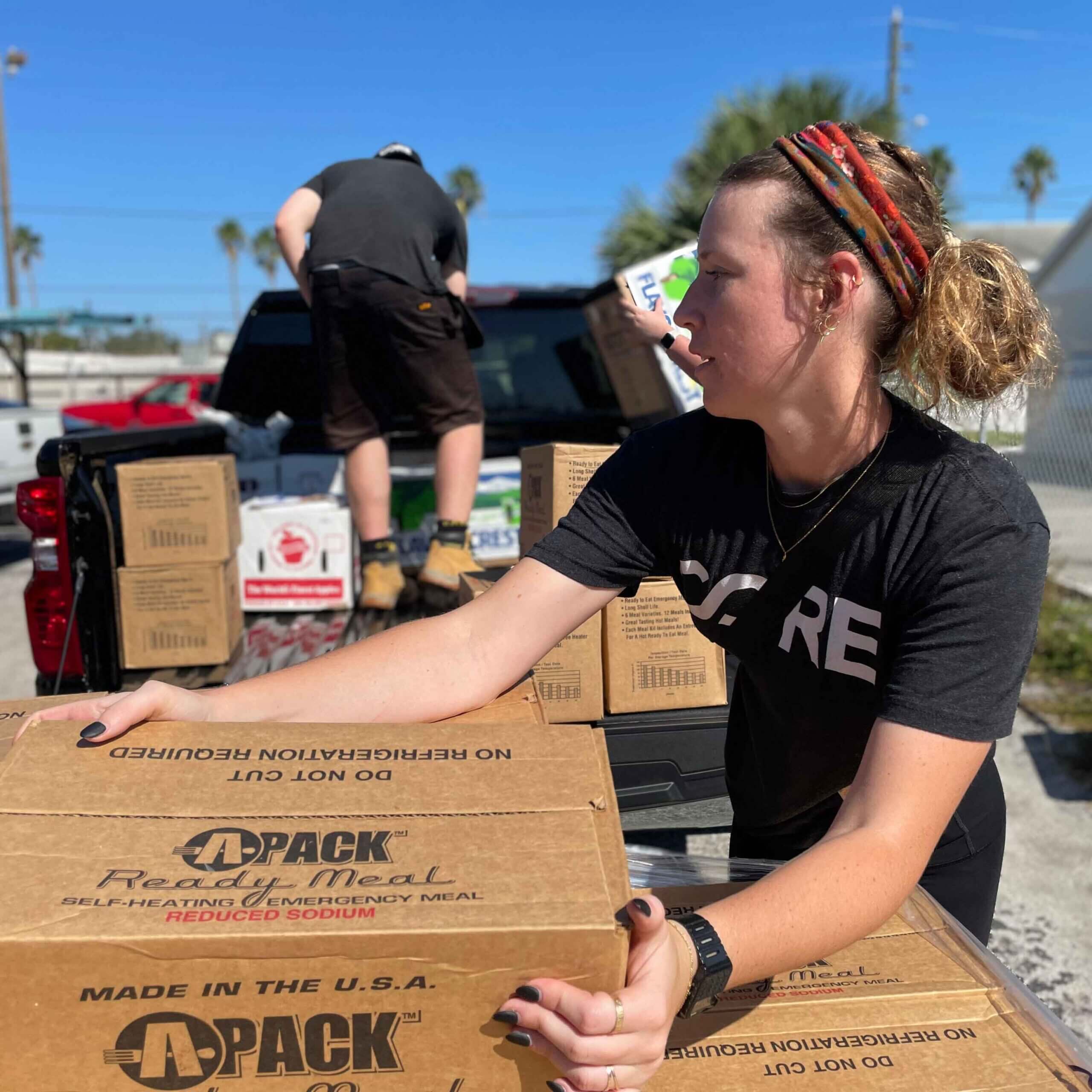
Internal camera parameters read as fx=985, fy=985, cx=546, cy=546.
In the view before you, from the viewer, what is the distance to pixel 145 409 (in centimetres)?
1738

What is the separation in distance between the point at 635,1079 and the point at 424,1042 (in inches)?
8.6

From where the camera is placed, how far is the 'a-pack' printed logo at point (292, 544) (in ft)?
11.7

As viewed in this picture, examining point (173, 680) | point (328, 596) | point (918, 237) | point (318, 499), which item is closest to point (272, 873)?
point (918, 237)

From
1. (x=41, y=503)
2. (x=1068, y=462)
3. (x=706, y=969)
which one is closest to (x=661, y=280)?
(x=41, y=503)

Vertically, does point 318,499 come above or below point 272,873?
below

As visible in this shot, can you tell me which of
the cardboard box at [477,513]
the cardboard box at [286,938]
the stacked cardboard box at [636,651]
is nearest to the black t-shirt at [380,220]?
the cardboard box at [477,513]

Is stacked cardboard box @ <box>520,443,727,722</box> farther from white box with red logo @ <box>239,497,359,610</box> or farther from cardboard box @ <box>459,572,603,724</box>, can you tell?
white box with red logo @ <box>239,497,359,610</box>

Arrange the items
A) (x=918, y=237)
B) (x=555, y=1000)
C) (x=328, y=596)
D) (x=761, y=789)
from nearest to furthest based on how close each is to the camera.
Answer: (x=555, y=1000) → (x=918, y=237) → (x=761, y=789) → (x=328, y=596)

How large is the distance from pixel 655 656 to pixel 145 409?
54.6 ft

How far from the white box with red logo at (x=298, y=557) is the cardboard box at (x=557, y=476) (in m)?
0.97

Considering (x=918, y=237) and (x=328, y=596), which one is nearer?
(x=918, y=237)

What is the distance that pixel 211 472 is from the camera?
3098 millimetres

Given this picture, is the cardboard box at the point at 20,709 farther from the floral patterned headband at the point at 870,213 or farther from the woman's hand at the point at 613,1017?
the floral patterned headband at the point at 870,213

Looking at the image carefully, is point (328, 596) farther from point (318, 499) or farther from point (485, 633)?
point (485, 633)
